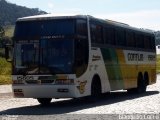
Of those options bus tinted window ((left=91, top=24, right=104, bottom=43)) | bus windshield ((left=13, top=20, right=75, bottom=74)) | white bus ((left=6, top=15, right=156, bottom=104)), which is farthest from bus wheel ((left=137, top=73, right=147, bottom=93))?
bus windshield ((left=13, top=20, right=75, bottom=74))

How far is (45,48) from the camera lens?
746 inches

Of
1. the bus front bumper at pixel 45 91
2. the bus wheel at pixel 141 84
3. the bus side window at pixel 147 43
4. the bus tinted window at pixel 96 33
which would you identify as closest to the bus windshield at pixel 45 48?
the bus front bumper at pixel 45 91

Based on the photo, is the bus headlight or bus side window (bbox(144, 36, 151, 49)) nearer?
the bus headlight

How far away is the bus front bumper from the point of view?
18.5 metres

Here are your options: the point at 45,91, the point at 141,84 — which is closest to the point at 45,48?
the point at 45,91

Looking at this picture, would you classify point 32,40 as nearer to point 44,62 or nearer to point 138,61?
point 44,62

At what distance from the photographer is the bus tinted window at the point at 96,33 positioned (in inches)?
810

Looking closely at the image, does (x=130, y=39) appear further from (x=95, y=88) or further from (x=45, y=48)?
(x=45, y=48)

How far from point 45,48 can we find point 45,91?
1572 millimetres

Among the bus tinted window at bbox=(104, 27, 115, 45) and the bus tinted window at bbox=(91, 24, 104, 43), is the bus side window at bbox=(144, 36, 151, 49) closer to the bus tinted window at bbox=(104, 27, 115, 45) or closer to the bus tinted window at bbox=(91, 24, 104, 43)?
the bus tinted window at bbox=(104, 27, 115, 45)

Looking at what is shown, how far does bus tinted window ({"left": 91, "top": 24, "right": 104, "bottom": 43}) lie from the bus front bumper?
2.88m

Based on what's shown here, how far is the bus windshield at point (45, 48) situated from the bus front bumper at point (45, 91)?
54 cm

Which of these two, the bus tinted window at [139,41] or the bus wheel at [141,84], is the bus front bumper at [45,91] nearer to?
the bus tinted window at [139,41]

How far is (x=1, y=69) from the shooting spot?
5450 cm
